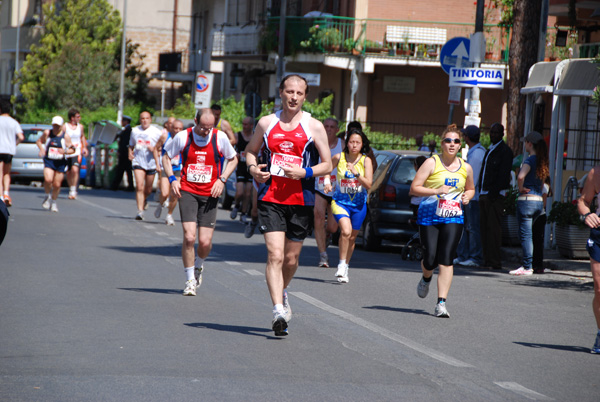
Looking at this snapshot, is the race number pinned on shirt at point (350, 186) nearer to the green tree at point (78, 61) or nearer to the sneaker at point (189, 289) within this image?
the sneaker at point (189, 289)

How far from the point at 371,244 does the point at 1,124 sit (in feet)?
22.5

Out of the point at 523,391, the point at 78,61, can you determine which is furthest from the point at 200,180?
the point at 78,61

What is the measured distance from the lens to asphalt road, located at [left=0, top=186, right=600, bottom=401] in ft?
21.7

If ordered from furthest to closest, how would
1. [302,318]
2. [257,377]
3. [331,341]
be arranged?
[302,318] < [331,341] < [257,377]

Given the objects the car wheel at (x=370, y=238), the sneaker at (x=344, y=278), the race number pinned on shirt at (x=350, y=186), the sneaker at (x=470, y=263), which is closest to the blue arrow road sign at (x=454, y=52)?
the car wheel at (x=370, y=238)

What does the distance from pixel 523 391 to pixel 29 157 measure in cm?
2579

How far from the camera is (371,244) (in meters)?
17.0

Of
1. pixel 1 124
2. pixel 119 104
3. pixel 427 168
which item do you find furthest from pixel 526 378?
pixel 119 104

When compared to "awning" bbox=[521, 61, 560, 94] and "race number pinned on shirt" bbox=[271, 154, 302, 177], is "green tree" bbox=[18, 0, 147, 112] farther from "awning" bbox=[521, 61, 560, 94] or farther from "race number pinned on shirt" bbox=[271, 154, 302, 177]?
"race number pinned on shirt" bbox=[271, 154, 302, 177]

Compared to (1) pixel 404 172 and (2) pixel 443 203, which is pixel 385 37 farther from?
(2) pixel 443 203

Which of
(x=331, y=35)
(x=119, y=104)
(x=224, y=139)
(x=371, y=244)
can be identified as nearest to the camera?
(x=224, y=139)

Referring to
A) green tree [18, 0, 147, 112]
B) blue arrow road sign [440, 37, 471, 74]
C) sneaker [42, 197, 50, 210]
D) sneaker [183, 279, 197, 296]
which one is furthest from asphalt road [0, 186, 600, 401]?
green tree [18, 0, 147, 112]

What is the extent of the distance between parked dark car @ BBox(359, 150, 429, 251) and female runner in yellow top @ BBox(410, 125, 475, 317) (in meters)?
6.19

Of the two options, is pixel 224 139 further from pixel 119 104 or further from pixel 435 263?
pixel 119 104
